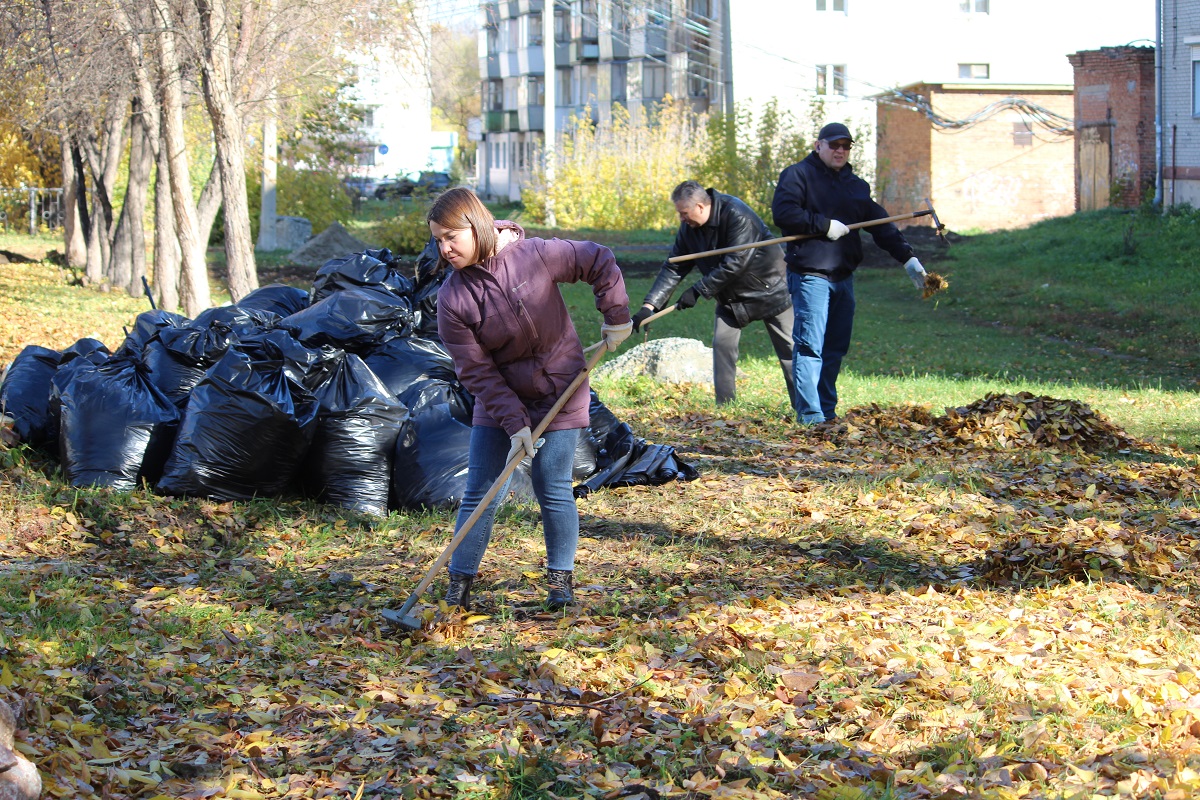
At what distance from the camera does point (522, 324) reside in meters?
3.96

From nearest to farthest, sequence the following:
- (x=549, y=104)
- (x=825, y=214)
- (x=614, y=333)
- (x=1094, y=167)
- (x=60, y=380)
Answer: (x=614, y=333) < (x=60, y=380) < (x=825, y=214) < (x=1094, y=167) < (x=549, y=104)

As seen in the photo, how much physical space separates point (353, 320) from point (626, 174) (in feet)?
81.1

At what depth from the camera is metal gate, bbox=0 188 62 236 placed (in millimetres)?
30484

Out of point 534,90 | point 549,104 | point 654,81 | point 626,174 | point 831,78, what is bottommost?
point 626,174

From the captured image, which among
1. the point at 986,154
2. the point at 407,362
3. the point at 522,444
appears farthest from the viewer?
the point at 986,154

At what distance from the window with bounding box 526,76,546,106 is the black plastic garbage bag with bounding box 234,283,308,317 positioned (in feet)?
162

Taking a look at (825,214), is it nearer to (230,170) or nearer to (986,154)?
(230,170)

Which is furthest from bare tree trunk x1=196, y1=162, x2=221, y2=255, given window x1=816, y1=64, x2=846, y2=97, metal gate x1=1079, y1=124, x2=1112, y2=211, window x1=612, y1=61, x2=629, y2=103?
window x1=612, y1=61, x2=629, y2=103

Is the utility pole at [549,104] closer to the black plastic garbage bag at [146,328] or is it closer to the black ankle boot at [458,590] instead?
the black plastic garbage bag at [146,328]

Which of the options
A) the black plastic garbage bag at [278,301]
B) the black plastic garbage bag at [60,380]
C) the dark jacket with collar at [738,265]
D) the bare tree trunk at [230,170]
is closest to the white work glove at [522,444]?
the black plastic garbage bag at [60,380]

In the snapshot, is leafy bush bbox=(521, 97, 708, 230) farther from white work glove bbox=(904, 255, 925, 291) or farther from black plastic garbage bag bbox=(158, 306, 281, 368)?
black plastic garbage bag bbox=(158, 306, 281, 368)

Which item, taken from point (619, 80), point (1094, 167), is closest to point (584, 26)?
point (619, 80)

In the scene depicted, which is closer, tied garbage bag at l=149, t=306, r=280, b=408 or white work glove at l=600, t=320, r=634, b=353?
white work glove at l=600, t=320, r=634, b=353

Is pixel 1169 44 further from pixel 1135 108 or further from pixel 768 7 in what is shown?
pixel 768 7
